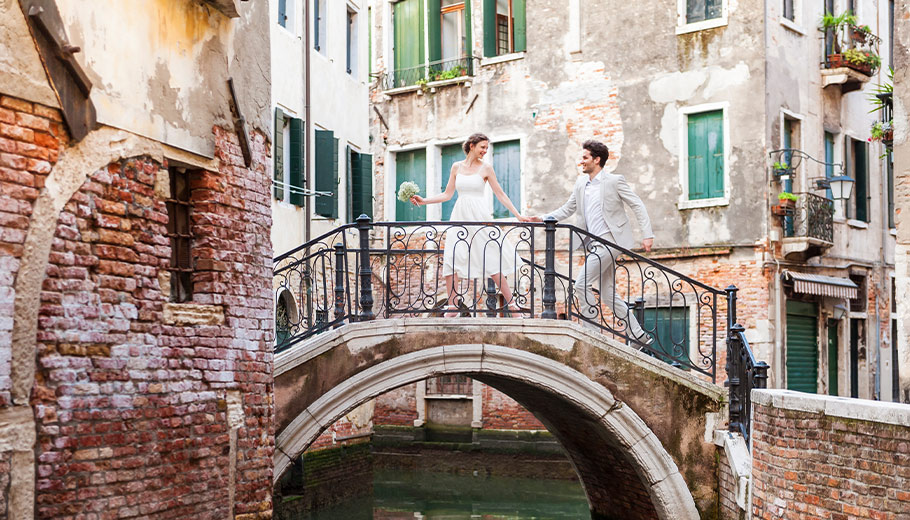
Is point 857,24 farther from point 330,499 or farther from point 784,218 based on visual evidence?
point 330,499

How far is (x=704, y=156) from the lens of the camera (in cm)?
1731

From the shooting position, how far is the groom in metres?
10.0

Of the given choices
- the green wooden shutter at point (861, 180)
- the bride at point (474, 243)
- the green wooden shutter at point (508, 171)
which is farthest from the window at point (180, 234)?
the green wooden shutter at point (861, 180)

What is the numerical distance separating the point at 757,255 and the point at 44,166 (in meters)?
12.9

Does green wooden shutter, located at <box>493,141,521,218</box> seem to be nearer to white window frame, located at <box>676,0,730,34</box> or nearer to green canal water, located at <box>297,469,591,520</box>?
white window frame, located at <box>676,0,730,34</box>

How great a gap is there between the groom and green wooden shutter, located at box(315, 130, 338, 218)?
606cm

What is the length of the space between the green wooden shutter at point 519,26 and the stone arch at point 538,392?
32.6 feet

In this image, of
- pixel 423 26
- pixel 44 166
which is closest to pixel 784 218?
pixel 423 26

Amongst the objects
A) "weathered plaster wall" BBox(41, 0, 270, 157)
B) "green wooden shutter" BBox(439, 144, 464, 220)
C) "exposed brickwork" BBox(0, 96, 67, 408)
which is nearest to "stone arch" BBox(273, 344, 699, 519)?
"weathered plaster wall" BBox(41, 0, 270, 157)

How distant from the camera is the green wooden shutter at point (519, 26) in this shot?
19344 mm

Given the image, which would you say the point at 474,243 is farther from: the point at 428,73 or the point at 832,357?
the point at 428,73

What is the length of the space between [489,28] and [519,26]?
54 cm

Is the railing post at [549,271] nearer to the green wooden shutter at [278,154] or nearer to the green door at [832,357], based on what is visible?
the green wooden shutter at [278,154]

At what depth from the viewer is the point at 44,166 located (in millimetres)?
5355
